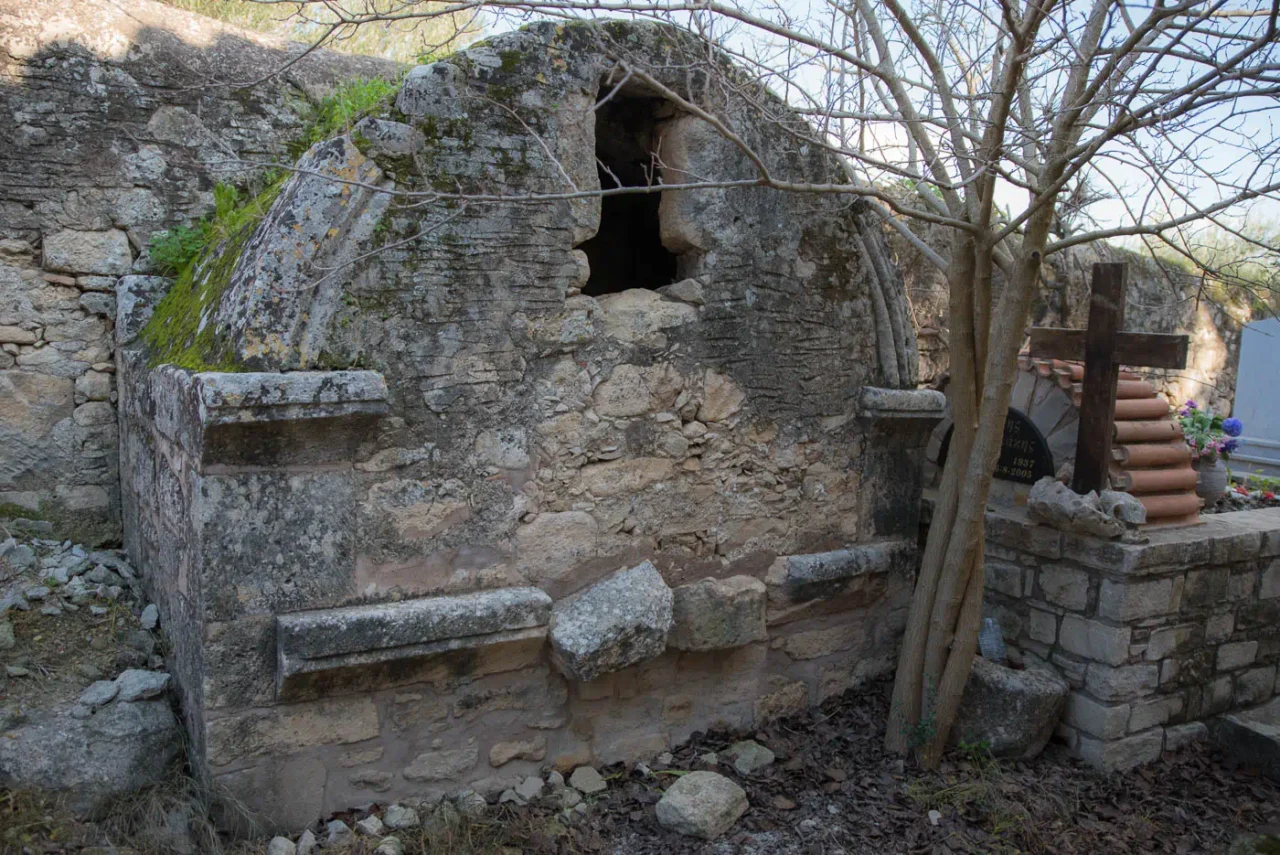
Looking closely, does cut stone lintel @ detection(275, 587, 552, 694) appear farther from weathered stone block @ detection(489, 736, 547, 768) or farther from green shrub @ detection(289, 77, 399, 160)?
green shrub @ detection(289, 77, 399, 160)

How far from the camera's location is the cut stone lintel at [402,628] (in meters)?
2.82

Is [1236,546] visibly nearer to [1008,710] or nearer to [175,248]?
[1008,710]

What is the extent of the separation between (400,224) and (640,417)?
1.14m

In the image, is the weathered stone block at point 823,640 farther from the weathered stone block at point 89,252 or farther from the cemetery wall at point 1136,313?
the weathered stone block at point 89,252

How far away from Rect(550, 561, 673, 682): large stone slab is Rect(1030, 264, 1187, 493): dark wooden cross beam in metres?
2.01

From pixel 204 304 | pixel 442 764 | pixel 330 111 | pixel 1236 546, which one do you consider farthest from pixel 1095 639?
pixel 330 111

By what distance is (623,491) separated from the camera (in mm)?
3523

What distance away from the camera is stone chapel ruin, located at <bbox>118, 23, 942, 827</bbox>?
2.87m

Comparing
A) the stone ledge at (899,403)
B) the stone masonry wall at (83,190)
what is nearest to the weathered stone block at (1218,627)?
the stone ledge at (899,403)

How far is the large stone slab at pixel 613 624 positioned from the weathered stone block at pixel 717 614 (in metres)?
0.12

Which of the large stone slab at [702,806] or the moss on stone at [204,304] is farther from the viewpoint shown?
the large stone slab at [702,806]

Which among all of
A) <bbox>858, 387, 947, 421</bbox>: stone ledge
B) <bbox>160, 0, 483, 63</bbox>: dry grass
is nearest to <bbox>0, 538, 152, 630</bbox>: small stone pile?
<bbox>160, 0, 483, 63</bbox>: dry grass

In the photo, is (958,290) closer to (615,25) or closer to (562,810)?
(615,25)

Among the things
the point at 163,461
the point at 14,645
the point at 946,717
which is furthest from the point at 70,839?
the point at 946,717
